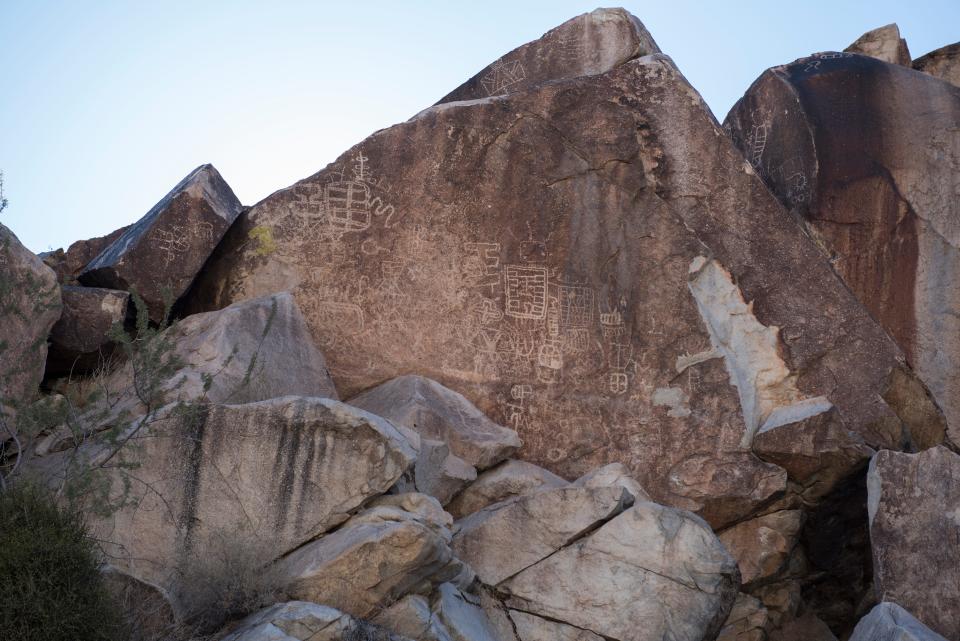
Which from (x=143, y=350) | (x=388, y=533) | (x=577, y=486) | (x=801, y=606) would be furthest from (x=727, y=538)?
(x=143, y=350)

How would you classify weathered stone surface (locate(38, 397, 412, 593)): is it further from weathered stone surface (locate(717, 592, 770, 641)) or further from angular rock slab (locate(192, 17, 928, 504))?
weathered stone surface (locate(717, 592, 770, 641))

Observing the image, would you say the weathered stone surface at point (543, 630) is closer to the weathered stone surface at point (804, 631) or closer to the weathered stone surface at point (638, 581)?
the weathered stone surface at point (638, 581)

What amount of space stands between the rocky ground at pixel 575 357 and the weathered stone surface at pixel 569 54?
12 cm

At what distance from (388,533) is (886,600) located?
3187 mm

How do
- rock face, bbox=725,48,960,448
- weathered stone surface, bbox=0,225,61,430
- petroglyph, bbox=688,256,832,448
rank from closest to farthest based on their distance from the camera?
weathered stone surface, bbox=0,225,61,430 < petroglyph, bbox=688,256,832,448 < rock face, bbox=725,48,960,448

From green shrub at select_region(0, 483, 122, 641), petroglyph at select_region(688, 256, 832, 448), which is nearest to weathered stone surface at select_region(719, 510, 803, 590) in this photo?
petroglyph at select_region(688, 256, 832, 448)

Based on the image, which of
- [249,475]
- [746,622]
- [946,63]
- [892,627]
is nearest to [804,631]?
[746,622]

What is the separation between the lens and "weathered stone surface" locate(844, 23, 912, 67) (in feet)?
38.2

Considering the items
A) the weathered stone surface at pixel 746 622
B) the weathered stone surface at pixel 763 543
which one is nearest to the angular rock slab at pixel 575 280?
the weathered stone surface at pixel 763 543

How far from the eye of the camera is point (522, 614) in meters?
6.95

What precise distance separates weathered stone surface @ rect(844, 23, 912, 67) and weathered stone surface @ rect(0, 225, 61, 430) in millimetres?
7976

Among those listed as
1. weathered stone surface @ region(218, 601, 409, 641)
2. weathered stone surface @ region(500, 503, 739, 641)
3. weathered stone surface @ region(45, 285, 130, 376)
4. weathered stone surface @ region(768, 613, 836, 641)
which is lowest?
weathered stone surface @ region(768, 613, 836, 641)

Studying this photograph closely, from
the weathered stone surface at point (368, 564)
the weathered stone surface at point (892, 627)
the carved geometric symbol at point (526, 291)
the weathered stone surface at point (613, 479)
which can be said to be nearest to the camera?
the weathered stone surface at point (368, 564)

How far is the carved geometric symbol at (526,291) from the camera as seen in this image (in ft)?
28.9
